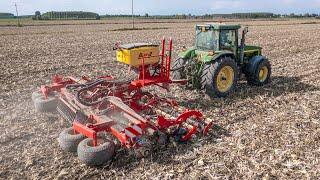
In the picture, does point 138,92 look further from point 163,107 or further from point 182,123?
point 182,123

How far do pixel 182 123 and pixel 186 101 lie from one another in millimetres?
2740

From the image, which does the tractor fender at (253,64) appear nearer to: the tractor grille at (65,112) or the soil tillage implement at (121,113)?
the soil tillage implement at (121,113)

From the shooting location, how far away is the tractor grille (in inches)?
324

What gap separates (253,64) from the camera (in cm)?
1138

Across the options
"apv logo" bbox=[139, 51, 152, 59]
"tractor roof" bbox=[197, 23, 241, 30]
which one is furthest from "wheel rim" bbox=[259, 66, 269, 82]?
"apv logo" bbox=[139, 51, 152, 59]

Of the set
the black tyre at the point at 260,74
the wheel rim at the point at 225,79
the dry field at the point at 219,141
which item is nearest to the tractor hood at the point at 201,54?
the wheel rim at the point at 225,79

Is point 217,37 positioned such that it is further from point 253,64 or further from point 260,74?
point 260,74

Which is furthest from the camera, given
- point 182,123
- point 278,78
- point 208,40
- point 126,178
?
point 278,78

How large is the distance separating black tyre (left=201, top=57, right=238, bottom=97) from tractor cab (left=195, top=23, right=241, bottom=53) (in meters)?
0.61

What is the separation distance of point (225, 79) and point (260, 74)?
175cm

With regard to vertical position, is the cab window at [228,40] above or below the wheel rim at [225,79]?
above

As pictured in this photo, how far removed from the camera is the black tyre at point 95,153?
6309mm

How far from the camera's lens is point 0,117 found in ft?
30.1

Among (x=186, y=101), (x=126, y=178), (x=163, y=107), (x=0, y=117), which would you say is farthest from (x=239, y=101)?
(x=0, y=117)
